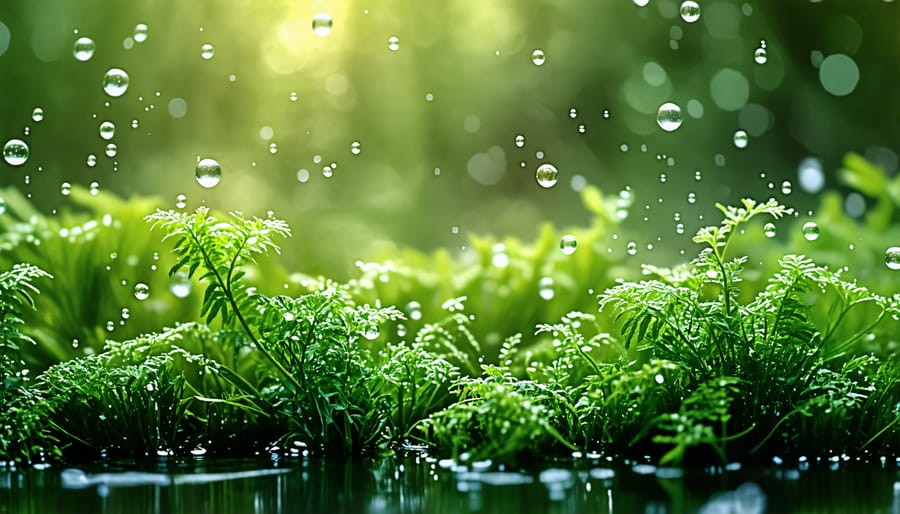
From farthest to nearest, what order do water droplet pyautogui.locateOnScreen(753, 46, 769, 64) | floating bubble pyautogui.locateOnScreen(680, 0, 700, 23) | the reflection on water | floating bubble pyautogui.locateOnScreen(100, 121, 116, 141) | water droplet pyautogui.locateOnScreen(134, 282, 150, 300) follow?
→ water droplet pyautogui.locateOnScreen(753, 46, 769, 64) → floating bubble pyautogui.locateOnScreen(680, 0, 700, 23) → floating bubble pyautogui.locateOnScreen(100, 121, 116, 141) → water droplet pyautogui.locateOnScreen(134, 282, 150, 300) → the reflection on water

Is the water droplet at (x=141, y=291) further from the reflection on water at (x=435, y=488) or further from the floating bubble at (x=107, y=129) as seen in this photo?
the reflection on water at (x=435, y=488)

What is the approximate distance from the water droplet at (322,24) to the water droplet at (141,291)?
1.80 ft

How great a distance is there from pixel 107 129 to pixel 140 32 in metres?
0.22

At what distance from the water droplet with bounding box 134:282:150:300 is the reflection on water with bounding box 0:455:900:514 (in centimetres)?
43

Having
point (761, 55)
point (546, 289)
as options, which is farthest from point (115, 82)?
point (761, 55)

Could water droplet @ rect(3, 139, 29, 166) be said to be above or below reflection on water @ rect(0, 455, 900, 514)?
above

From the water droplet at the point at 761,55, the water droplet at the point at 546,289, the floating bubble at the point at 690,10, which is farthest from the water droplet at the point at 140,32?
the water droplet at the point at 761,55

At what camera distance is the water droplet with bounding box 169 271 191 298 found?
5.11 ft

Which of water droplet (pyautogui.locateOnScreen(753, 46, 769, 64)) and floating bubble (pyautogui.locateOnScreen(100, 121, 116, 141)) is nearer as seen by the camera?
floating bubble (pyautogui.locateOnScreen(100, 121, 116, 141))

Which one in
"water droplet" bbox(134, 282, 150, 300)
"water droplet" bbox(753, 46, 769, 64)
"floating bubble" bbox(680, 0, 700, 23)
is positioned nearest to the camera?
"water droplet" bbox(134, 282, 150, 300)

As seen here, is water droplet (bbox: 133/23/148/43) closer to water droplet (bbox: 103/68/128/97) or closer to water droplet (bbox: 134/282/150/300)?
water droplet (bbox: 103/68/128/97)

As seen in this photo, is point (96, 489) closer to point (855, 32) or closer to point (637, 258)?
point (637, 258)

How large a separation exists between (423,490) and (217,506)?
21 centimetres

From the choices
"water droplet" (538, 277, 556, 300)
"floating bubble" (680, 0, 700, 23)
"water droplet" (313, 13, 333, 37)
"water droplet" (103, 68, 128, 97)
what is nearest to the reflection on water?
"water droplet" (538, 277, 556, 300)
